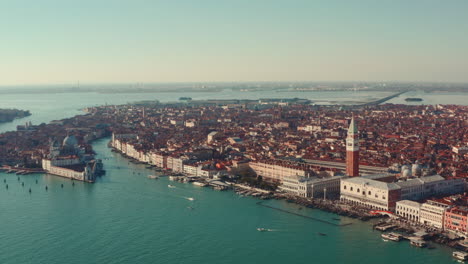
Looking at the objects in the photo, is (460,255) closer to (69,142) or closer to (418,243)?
(418,243)

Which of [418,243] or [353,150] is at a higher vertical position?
[353,150]

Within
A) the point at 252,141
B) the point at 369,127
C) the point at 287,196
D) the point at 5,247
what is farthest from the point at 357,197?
the point at 369,127

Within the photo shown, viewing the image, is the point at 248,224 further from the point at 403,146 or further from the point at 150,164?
the point at 403,146

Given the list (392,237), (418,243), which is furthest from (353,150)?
(418,243)

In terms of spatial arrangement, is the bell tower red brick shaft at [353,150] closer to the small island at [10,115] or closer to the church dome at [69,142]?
the church dome at [69,142]

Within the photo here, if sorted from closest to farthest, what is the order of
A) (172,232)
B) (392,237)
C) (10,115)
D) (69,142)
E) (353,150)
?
(392,237) → (172,232) → (353,150) → (69,142) → (10,115)

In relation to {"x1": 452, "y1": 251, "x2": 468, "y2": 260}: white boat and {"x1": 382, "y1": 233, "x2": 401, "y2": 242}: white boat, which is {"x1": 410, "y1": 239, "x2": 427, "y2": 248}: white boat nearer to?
{"x1": 382, "y1": 233, "x2": 401, "y2": 242}: white boat

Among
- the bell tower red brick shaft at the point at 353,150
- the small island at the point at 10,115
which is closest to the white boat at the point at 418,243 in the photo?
the bell tower red brick shaft at the point at 353,150
